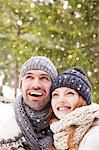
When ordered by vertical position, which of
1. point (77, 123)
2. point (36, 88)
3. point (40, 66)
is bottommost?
point (77, 123)

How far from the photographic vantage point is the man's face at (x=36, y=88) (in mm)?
2631

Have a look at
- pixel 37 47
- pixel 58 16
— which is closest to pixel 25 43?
pixel 37 47

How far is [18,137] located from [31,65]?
44 cm

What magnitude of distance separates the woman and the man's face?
0.28 ft

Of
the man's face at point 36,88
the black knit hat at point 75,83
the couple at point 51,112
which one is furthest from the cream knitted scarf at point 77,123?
the man's face at point 36,88

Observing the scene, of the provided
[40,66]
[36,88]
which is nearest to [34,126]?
[36,88]

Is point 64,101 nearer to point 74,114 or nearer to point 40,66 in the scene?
point 74,114

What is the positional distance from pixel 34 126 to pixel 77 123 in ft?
1.25

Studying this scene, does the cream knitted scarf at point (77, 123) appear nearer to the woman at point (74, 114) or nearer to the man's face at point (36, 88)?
the woman at point (74, 114)

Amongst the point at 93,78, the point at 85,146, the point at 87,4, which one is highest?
the point at 87,4

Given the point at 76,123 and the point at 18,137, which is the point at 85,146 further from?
the point at 18,137

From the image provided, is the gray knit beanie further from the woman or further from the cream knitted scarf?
the cream knitted scarf

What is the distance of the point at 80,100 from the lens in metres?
2.49

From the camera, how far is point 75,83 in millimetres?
2502
